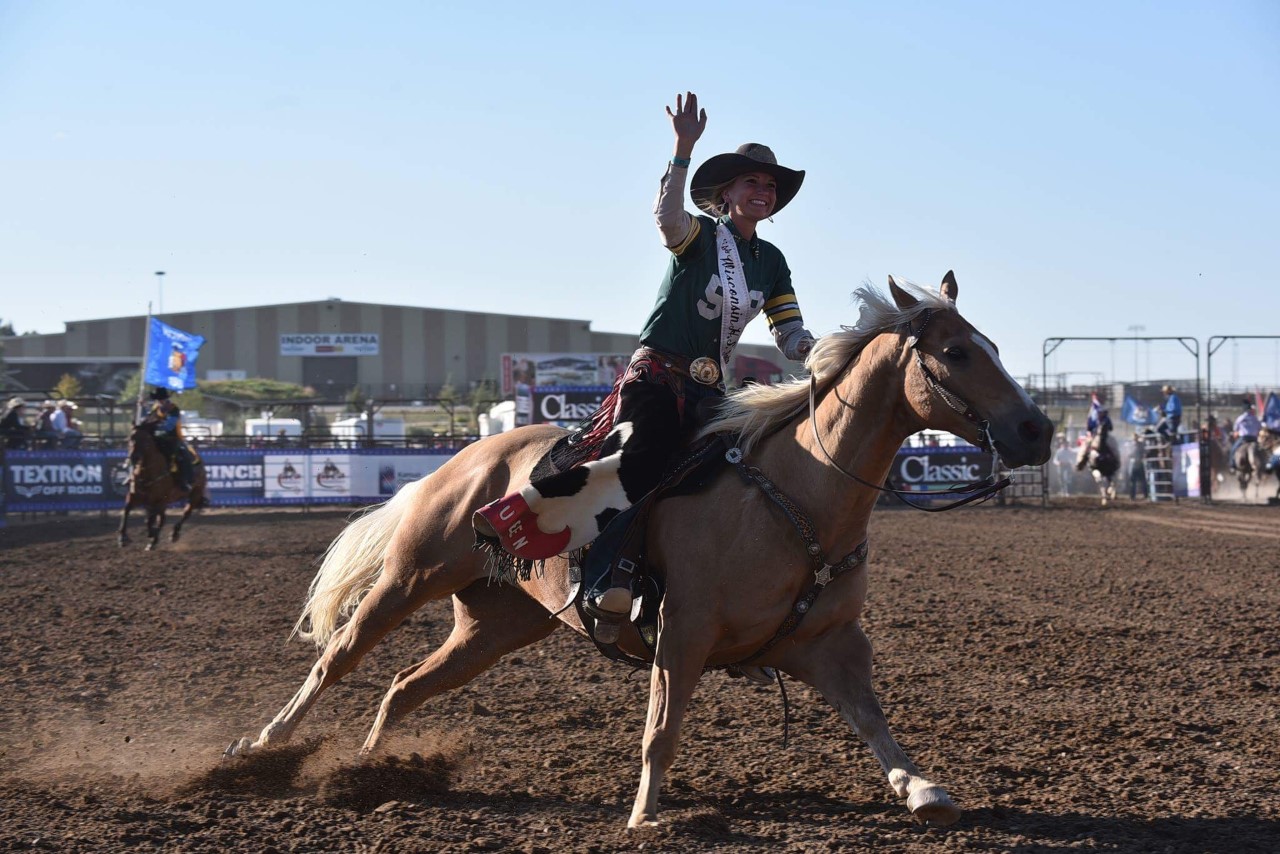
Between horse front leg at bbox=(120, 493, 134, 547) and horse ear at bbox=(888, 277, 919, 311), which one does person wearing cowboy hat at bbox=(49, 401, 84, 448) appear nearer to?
horse front leg at bbox=(120, 493, 134, 547)

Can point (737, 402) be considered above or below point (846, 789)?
above

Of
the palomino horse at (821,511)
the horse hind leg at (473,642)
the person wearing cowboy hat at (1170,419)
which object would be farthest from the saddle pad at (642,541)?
the person wearing cowboy hat at (1170,419)

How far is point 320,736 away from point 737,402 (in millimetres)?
2594

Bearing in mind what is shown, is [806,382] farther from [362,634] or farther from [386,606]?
[362,634]

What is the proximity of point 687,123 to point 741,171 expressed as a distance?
1.82 feet

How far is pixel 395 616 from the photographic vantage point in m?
5.30

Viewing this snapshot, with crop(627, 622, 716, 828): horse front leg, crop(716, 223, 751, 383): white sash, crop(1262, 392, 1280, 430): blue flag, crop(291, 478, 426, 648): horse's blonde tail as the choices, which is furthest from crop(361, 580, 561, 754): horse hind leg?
crop(1262, 392, 1280, 430): blue flag

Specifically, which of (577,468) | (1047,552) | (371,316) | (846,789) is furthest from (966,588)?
(371,316)

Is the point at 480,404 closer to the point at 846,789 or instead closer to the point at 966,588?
the point at 966,588

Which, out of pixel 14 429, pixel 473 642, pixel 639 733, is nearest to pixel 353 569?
pixel 473 642

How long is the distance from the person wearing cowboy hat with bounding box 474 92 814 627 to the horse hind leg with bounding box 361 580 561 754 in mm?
697

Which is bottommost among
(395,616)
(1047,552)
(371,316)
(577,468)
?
(1047,552)

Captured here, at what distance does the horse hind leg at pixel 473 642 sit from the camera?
5402mm

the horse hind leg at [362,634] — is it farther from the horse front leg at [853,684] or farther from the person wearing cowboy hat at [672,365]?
the horse front leg at [853,684]
